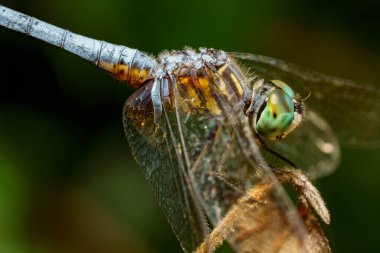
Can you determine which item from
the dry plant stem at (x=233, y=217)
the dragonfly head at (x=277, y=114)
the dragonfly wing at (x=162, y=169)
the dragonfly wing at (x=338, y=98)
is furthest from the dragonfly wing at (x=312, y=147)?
the dry plant stem at (x=233, y=217)

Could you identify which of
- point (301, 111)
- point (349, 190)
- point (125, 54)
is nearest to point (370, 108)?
point (349, 190)

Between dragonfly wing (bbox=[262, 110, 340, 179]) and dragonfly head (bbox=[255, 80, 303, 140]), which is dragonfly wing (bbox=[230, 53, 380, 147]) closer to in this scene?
dragonfly wing (bbox=[262, 110, 340, 179])

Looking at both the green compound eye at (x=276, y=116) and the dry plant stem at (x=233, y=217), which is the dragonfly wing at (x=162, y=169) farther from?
the green compound eye at (x=276, y=116)

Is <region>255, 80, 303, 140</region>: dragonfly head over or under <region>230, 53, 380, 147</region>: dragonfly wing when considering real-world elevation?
under

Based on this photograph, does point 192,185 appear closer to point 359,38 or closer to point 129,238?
point 129,238

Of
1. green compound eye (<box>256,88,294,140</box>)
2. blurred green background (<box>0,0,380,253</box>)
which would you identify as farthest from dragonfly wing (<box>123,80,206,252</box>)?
blurred green background (<box>0,0,380,253</box>)

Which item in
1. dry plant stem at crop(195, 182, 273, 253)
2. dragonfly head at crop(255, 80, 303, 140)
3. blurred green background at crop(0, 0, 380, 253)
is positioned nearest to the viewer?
dry plant stem at crop(195, 182, 273, 253)
